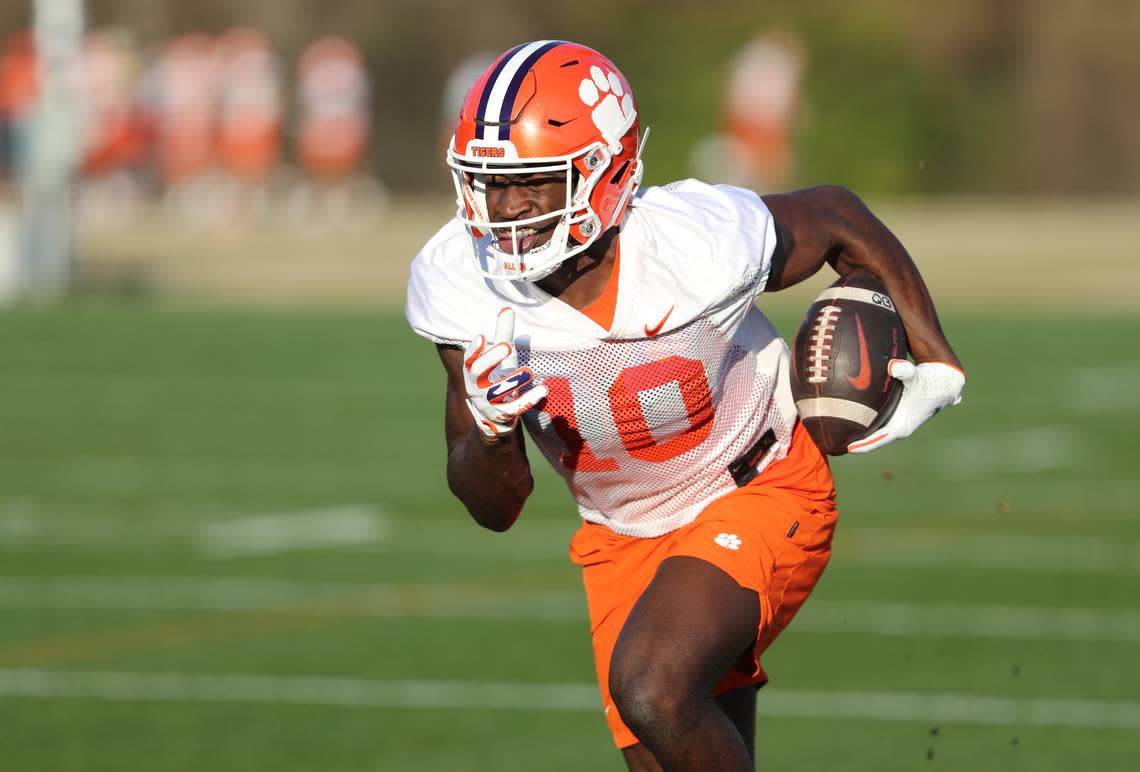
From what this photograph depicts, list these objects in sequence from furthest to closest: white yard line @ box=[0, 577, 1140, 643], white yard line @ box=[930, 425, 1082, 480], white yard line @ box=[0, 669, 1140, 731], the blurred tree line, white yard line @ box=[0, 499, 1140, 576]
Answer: the blurred tree line
white yard line @ box=[930, 425, 1082, 480]
white yard line @ box=[0, 499, 1140, 576]
white yard line @ box=[0, 577, 1140, 643]
white yard line @ box=[0, 669, 1140, 731]

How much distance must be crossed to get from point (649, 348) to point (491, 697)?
2717 mm

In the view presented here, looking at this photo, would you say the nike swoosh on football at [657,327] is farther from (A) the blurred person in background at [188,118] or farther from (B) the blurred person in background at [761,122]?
(A) the blurred person in background at [188,118]

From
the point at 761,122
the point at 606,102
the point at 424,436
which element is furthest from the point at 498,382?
the point at 761,122

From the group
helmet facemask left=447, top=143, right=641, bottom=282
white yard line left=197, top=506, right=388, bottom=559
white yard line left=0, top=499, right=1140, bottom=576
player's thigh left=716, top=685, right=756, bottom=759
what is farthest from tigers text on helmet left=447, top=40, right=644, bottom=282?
white yard line left=197, top=506, right=388, bottom=559

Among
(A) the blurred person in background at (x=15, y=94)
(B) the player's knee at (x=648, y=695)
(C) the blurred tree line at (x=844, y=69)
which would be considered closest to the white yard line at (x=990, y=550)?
(B) the player's knee at (x=648, y=695)

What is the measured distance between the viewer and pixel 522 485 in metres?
4.71

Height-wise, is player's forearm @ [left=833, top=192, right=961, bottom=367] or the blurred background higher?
player's forearm @ [left=833, top=192, right=961, bottom=367]

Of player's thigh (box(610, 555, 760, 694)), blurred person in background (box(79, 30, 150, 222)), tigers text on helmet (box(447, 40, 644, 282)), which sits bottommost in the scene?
blurred person in background (box(79, 30, 150, 222))

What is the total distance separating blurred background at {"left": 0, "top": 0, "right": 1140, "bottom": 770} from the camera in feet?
22.9

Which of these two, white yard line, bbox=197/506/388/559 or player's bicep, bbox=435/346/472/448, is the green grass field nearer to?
white yard line, bbox=197/506/388/559

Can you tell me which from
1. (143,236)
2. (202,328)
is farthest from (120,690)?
(143,236)

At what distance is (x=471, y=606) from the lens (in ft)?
28.1

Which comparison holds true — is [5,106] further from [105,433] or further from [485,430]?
[485,430]

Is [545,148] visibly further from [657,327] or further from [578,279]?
[657,327]
